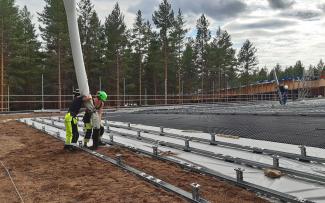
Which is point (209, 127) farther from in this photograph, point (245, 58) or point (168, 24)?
point (245, 58)

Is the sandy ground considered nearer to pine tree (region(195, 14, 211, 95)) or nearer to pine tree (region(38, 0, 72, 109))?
pine tree (region(38, 0, 72, 109))

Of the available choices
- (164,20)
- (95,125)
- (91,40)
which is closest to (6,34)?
(91,40)

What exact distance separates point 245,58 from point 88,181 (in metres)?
73.6

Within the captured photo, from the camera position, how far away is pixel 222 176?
17.6 ft

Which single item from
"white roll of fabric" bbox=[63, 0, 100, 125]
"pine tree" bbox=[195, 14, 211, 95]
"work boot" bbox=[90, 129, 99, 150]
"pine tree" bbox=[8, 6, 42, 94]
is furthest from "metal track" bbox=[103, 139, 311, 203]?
"pine tree" bbox=[195, 14, 211, 95]

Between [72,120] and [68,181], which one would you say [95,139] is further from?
[68,181]

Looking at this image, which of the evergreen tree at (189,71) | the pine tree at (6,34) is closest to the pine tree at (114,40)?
the pine tree at (6,34)

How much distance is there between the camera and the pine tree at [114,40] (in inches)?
1861

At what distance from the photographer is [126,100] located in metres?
38.2

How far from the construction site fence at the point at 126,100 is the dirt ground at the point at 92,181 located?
2281 cm

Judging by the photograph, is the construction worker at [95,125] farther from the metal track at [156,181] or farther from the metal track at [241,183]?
the metal track at [241,183]

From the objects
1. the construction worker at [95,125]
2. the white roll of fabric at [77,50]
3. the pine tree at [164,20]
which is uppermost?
the pine tree at [164,20]

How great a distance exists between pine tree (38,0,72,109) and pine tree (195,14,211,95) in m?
29.3

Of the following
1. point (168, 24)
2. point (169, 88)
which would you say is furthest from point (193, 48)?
point (168, 24)
